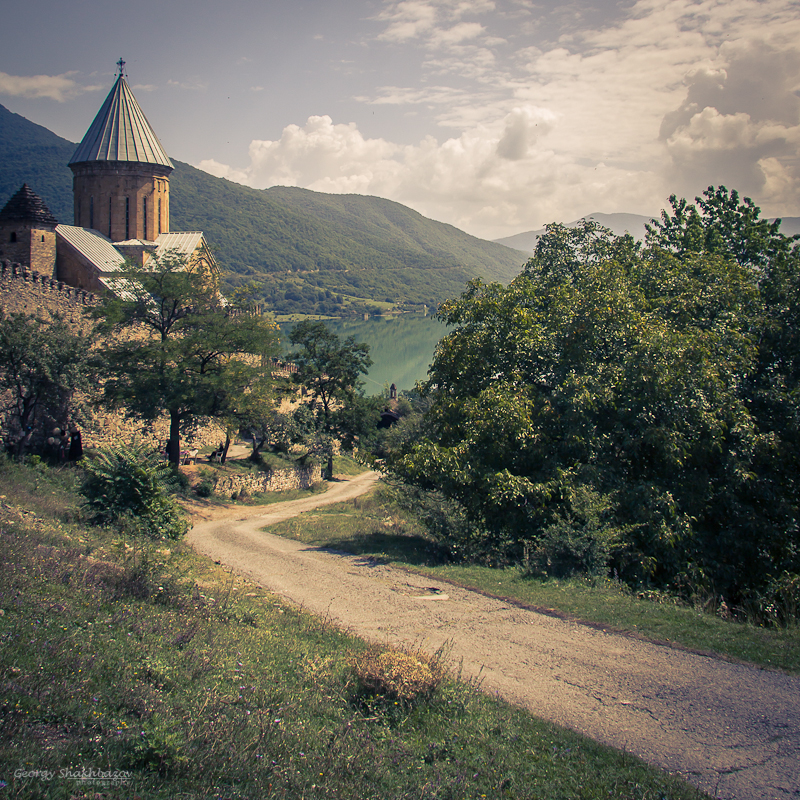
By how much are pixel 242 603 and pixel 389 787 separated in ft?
14.3

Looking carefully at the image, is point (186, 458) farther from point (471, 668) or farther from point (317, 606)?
point (471, 668)

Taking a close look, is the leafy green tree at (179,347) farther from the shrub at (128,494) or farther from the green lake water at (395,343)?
the green lake water at (395,343)

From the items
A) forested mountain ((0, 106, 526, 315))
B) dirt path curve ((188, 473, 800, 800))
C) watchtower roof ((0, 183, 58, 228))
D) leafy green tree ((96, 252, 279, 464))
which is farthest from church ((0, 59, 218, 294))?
forested mountain ((0, 106, 526, 315))

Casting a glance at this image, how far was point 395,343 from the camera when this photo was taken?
10256cm

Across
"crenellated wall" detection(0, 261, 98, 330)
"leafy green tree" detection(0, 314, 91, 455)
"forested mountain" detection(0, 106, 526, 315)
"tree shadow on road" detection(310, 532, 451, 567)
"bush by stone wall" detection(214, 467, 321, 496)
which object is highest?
"forested mountain" detection(0, 106, 526, 315)

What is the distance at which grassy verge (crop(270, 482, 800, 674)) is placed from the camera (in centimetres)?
662

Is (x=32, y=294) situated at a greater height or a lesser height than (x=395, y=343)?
greater

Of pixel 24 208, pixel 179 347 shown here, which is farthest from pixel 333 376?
pixel 24 208

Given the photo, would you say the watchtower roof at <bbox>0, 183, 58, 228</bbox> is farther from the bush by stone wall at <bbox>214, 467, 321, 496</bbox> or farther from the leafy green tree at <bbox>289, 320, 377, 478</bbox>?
the bush by stone wall at <bbox>214, 467, 321, 496</bbox>

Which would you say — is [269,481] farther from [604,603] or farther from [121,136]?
[121,136]

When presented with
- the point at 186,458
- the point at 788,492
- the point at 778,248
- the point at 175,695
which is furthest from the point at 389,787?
the point at 186,458

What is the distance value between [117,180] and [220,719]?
118 ft

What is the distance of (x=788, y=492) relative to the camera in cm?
1139

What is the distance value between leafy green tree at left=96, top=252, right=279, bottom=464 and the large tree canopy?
8754mm
